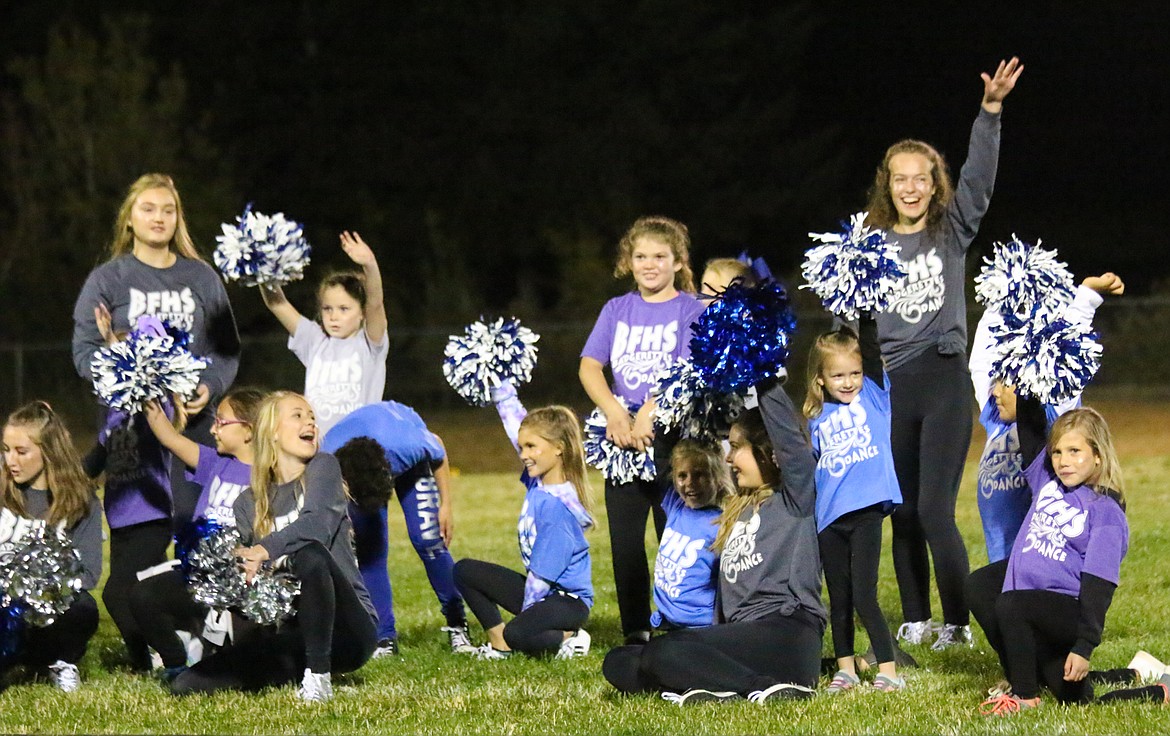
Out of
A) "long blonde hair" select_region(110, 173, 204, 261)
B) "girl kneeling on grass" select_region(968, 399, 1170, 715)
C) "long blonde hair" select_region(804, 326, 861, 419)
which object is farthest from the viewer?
"long blonde hair" select_region(110, 173, 204, 261)

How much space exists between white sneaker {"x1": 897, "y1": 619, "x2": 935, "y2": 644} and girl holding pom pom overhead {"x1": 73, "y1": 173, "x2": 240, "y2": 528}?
2.69m

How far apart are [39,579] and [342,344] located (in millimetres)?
1585

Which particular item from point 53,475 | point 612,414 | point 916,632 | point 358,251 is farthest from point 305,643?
point 916,632

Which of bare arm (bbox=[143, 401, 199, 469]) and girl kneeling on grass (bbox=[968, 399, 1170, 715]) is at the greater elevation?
bare arm (bbox=[143, 401, 199, 469])

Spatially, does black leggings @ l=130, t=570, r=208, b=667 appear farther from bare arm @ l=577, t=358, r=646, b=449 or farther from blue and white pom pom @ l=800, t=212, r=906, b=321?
blue and white pom pom @ l=800, t=212, r=906, b=321

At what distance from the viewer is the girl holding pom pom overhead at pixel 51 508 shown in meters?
5.66

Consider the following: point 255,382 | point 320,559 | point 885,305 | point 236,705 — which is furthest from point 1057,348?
point 255,382

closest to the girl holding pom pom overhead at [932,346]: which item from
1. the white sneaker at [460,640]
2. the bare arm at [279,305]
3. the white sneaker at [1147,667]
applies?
the white sneaker at [1147,667]

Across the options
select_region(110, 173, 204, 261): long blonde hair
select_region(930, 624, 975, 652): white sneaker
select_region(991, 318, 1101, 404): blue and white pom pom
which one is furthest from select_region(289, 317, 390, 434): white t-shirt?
select_region(991, 318, 1101, 404): blue and white pom pom

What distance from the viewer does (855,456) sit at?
5.29 metres

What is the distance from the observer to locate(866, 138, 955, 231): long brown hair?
5.93 m

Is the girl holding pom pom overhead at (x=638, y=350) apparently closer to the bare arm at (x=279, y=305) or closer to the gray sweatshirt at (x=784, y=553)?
the gray sweatshirt at (x=784, y=553)

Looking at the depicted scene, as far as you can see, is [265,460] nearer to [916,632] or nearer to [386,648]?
[386,648]

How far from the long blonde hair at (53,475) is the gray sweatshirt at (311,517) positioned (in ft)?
2.48
